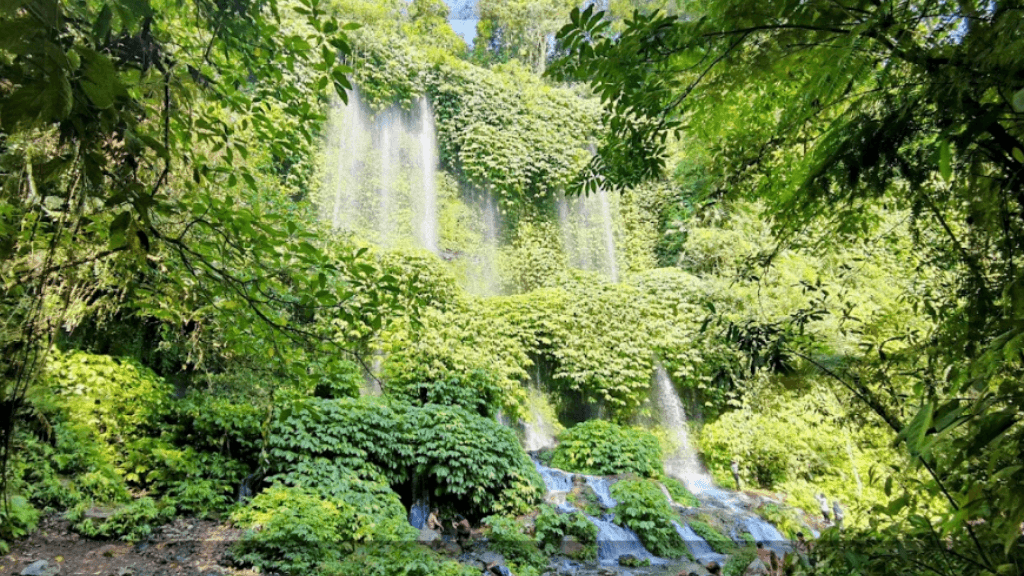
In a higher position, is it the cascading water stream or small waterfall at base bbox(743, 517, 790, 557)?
the cascading water stream

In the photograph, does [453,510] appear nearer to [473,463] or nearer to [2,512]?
[473,463]

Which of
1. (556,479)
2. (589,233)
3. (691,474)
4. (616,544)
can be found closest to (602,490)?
(556,479)

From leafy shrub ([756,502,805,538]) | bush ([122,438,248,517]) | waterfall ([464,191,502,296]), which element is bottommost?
leafy shrub ([756,502,805,538])

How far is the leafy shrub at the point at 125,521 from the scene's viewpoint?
359 centimetres

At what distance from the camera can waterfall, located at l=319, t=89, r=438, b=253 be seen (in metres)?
10.9

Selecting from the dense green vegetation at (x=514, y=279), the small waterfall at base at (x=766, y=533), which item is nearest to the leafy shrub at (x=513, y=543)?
the dense green vegetation at (x=514, y=279)

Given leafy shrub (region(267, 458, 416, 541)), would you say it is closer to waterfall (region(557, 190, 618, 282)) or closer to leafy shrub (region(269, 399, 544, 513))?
leafy shrub (region(269, 399, 544, 513))

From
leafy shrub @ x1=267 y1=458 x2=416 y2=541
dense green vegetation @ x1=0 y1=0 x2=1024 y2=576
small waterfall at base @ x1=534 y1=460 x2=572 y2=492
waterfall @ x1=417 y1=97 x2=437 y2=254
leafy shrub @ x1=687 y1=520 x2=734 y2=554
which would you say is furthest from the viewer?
waterfall @ x1=417 y1=97 x2=437 y2=254

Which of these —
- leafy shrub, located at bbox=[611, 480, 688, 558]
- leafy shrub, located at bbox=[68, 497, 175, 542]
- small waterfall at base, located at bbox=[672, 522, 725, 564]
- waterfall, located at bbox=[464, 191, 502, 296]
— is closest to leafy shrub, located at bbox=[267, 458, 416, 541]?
leafy shrub, located at bbox=[68, 497, 175, 542]

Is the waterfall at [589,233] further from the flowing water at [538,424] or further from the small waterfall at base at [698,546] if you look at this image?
the small waterfall at base at [698,546]

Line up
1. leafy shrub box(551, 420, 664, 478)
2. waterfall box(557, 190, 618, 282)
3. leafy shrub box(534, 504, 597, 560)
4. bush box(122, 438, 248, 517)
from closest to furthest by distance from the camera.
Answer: bush box(122, 438, 248, 517), leafy shrub box(534, 504, 597, 560), leafy shrub box(551, 420, 664, 478), waterfall box(557, 190, 618, 282)

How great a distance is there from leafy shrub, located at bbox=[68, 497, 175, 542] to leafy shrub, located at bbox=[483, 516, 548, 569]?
9.37 feet

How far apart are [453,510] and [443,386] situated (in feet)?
5.57

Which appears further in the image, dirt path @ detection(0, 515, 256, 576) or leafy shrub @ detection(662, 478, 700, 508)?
leafy shrub @ detection(662, 478, 700, 508)
